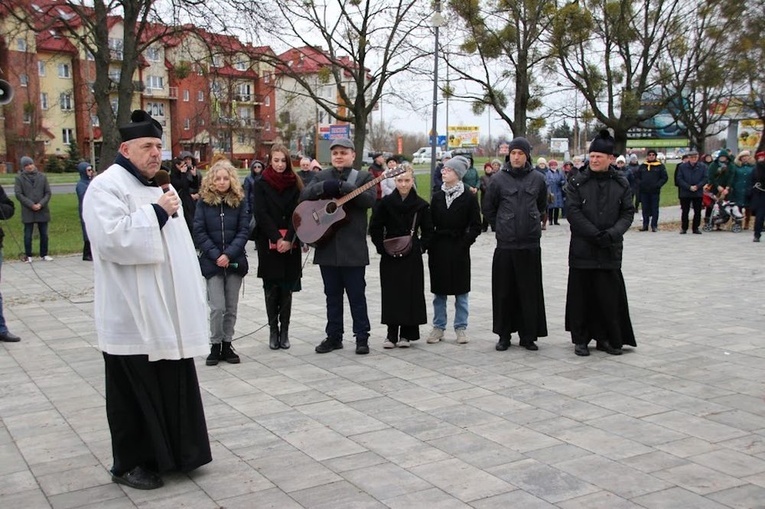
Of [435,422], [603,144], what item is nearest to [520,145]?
[603,144]

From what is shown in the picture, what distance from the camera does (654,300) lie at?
34.6 ft

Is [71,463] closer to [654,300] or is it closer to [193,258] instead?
[193,258]

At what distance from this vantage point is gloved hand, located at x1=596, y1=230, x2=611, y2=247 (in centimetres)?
755

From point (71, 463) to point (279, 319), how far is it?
3.38 meters

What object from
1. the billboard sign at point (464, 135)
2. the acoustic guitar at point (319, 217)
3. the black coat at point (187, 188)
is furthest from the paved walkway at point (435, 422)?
the billboard sign at point (464, 135)

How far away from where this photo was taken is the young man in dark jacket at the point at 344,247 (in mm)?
7703

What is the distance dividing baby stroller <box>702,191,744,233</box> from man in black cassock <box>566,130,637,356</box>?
1327 centimetres

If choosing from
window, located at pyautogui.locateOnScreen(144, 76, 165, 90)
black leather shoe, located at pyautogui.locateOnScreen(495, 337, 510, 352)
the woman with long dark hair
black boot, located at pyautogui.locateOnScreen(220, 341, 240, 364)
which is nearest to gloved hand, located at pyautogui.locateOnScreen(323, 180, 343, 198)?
the woman with long dark hair

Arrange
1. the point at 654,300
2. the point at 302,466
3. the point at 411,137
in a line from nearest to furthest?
the point at 302,466
the point at 654,300
the point at 411,137

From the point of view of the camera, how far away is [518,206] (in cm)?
791

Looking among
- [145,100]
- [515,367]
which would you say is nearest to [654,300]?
[515,367]

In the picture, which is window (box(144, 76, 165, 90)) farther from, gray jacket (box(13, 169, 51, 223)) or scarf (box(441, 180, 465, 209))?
scarf (box(441, 180, 465, 209))

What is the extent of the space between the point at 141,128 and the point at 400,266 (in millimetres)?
3859

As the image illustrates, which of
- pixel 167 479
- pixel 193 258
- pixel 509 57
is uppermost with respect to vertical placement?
pixel 509 57
